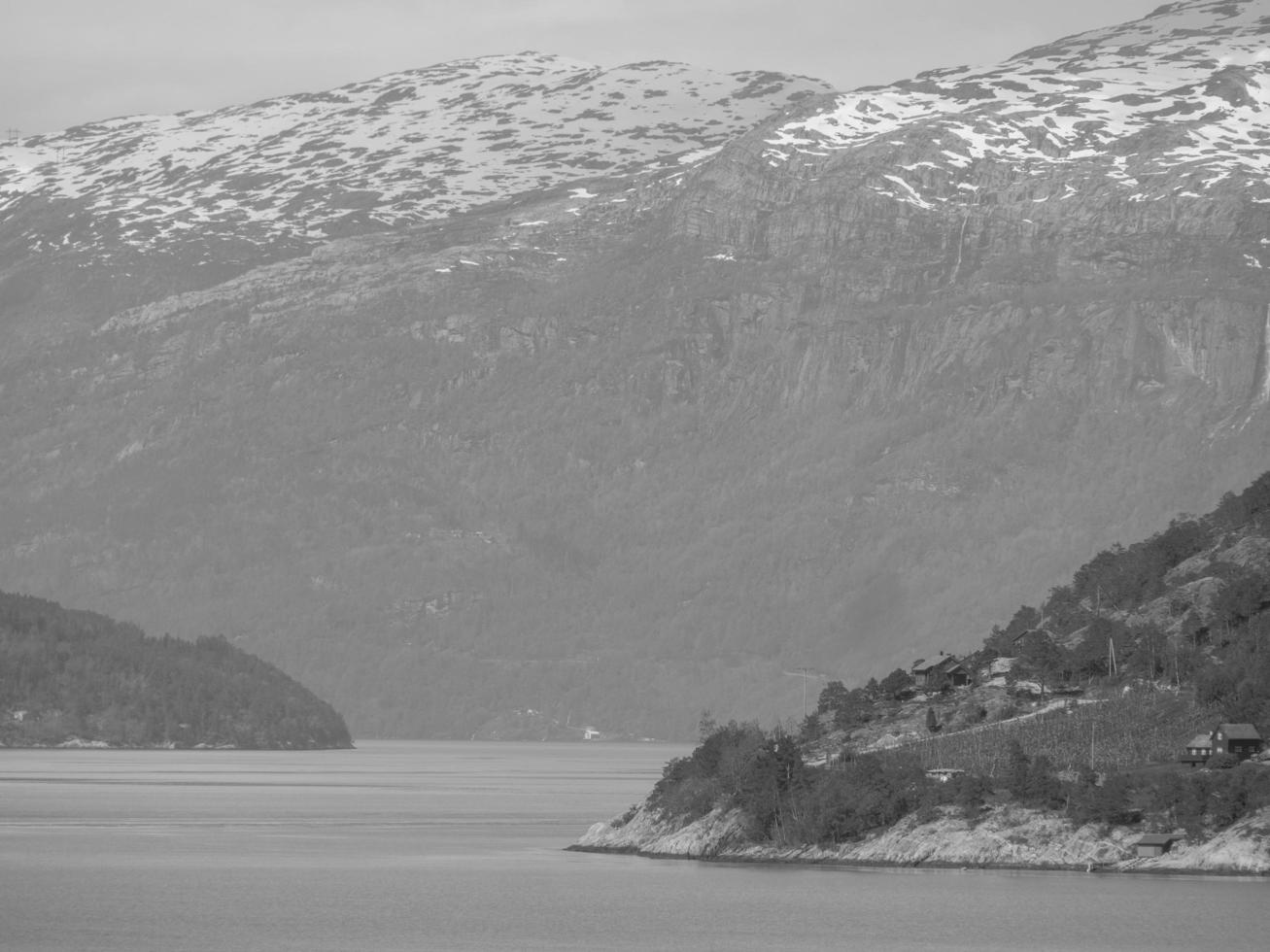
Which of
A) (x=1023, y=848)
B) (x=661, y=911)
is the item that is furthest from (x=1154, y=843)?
(x=661, y=911)

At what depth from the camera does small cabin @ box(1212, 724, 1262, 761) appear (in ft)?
590

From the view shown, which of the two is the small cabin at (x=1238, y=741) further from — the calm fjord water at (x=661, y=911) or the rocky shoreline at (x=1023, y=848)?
the calm fjord water at (x=661, y=911)

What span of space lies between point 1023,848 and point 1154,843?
9.38 meters

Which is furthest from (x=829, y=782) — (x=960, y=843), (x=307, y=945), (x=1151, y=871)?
(x=307, y=945)

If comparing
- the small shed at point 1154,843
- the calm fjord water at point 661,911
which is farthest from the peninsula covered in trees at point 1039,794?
the calm fjord water at point 661,911

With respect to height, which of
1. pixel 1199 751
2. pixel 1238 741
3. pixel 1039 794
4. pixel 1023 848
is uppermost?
pixel 1238 741

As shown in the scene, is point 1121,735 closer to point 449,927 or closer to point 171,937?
point 449,927

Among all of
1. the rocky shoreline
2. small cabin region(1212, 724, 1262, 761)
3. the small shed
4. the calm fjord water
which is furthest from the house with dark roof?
the calm fjord water

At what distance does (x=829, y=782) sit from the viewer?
187500mm

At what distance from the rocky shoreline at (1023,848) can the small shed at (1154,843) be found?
0.35m

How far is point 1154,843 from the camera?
171625 millimetres

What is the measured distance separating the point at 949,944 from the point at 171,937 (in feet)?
Answer: 145

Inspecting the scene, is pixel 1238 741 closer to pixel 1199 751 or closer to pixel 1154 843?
pixel 1199 751

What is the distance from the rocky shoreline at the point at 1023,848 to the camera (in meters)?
170
